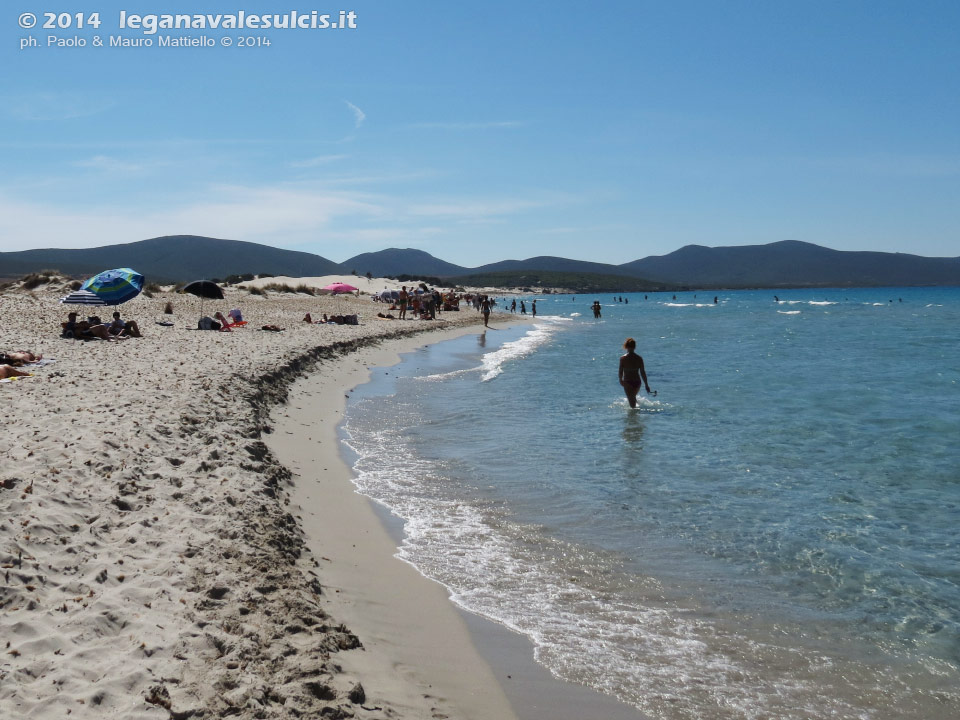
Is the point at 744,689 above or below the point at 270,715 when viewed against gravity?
below

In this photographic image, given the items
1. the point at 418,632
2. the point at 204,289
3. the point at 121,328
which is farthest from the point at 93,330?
the point at 418,632

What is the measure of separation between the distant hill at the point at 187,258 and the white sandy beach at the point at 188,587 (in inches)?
5088

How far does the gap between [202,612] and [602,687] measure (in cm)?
255

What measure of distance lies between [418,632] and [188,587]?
1.59 metres

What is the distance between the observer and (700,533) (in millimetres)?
7199

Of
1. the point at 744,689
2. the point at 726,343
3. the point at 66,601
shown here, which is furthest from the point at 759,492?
the point at 726,343

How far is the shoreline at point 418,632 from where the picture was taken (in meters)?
4.09

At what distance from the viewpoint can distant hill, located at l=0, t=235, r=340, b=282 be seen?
438 ft

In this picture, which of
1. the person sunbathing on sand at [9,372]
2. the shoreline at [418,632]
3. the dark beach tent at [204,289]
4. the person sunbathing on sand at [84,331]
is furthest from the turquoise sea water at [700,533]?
the dark beach tent at [204,289]

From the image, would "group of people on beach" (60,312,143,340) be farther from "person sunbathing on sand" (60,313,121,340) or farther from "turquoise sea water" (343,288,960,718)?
"turquoise sea water" (343,288,960,718)

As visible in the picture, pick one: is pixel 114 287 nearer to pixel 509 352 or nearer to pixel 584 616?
pixel 509 352

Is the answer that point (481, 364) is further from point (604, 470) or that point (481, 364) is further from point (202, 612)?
point (202, 612)

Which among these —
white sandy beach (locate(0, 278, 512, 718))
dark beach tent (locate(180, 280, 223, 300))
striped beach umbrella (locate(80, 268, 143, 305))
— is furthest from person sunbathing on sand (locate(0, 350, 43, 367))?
dark beach tent (locate(180, 280, 223, 300))

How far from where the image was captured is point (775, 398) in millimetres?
16875
